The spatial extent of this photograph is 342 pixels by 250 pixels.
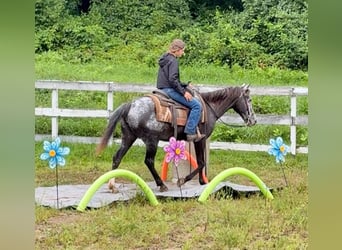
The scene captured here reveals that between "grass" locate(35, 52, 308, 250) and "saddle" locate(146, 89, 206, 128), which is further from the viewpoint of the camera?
"saddle" locate(146, 89, 206, 128)

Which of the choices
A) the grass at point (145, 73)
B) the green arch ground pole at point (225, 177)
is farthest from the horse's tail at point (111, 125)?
the green arch ground pole at point (225, 177)

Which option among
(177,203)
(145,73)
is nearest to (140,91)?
(145,73)

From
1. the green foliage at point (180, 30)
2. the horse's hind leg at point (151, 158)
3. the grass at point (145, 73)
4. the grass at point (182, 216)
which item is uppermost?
the green foliage at point (180, 30)

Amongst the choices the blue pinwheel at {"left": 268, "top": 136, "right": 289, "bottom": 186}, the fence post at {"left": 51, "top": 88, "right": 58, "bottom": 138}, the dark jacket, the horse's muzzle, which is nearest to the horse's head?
the horse's muzzle

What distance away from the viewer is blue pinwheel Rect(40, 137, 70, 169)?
82.5 inches

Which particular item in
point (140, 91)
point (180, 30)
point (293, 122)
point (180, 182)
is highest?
point (180, 30)

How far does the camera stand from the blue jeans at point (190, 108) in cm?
218

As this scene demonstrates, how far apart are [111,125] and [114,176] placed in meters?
0.18

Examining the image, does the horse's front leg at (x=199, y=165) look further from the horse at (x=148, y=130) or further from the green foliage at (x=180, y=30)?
the green foliage at (x=180, y=30)

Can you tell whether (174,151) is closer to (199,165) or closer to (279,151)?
(199,165)

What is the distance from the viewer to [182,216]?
7.05 ft

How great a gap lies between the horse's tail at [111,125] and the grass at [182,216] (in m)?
0.02

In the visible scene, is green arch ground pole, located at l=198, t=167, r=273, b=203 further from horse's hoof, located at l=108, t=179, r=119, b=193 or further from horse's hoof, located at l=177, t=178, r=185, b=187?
horse's hoof, located at l=108, t=179, r=119, b=193

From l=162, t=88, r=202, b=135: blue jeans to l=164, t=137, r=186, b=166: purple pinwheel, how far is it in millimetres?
51
